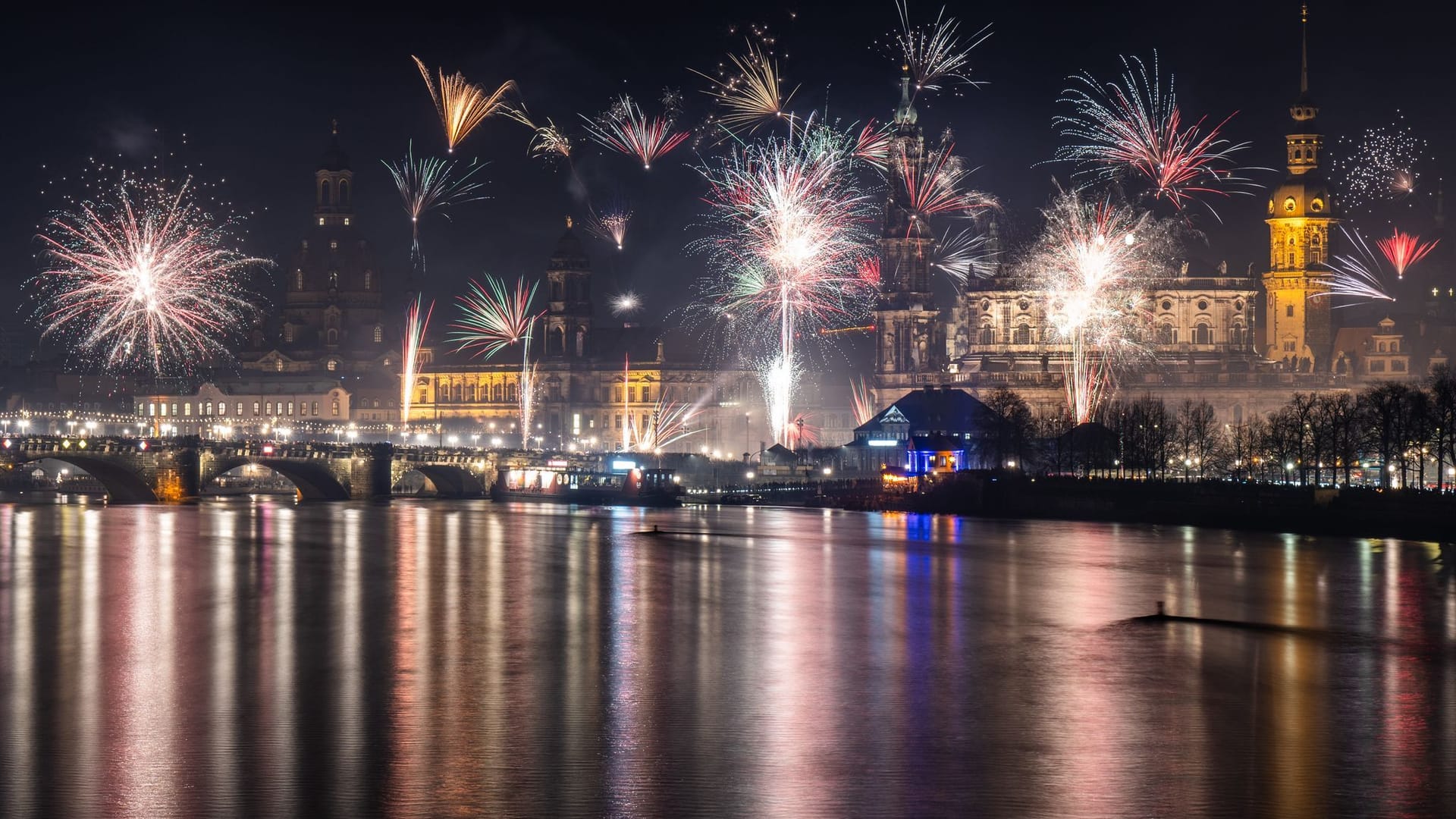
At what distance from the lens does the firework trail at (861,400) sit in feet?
570

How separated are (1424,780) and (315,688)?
66.4 feet

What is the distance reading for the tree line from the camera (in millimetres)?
86500

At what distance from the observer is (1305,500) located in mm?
75188

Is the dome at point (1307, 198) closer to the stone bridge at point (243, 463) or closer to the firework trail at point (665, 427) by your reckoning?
the firework trail at point (665, 427)

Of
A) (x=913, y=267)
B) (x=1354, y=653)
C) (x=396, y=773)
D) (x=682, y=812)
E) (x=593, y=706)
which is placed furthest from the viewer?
(x=913, y=267)

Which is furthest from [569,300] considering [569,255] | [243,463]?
[243,463]

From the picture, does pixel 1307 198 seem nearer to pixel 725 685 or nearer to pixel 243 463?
pixel 243 463

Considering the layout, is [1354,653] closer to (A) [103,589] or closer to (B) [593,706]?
(B) [593,706]

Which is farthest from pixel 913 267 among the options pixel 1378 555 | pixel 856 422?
pixel 1378 555

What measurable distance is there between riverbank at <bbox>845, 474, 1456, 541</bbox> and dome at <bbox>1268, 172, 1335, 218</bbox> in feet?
227

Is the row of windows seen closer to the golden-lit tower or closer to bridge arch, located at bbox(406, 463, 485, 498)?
bridge arch, located at bbox(406, 463, 485, 498)

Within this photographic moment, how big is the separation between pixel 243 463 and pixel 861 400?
8257 cm

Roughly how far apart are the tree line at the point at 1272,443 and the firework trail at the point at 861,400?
4291cm

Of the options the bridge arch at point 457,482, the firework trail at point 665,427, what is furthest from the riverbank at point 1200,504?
the firework trail at point 665,427
